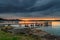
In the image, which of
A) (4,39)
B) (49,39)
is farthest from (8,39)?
(49,39)

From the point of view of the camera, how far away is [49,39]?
2836 centimetres

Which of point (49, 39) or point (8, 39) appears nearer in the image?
point (8, 39)

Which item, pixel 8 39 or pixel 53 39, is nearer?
pixel 8 39

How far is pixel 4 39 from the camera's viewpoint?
498 inches

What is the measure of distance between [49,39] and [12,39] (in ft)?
53.5

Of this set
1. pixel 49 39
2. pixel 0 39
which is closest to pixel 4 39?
pixel 0 39

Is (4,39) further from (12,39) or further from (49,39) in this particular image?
(49,39)

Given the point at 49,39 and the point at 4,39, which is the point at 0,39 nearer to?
the point at 4,39

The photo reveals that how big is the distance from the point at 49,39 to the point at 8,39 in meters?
16.2

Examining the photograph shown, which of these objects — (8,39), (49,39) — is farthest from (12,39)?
(49,39)

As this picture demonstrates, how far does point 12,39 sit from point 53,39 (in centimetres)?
1710

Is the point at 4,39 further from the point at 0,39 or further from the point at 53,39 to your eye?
the point at 53,39

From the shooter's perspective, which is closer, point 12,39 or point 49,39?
point 12,39

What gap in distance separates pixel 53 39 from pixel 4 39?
17.1 m
